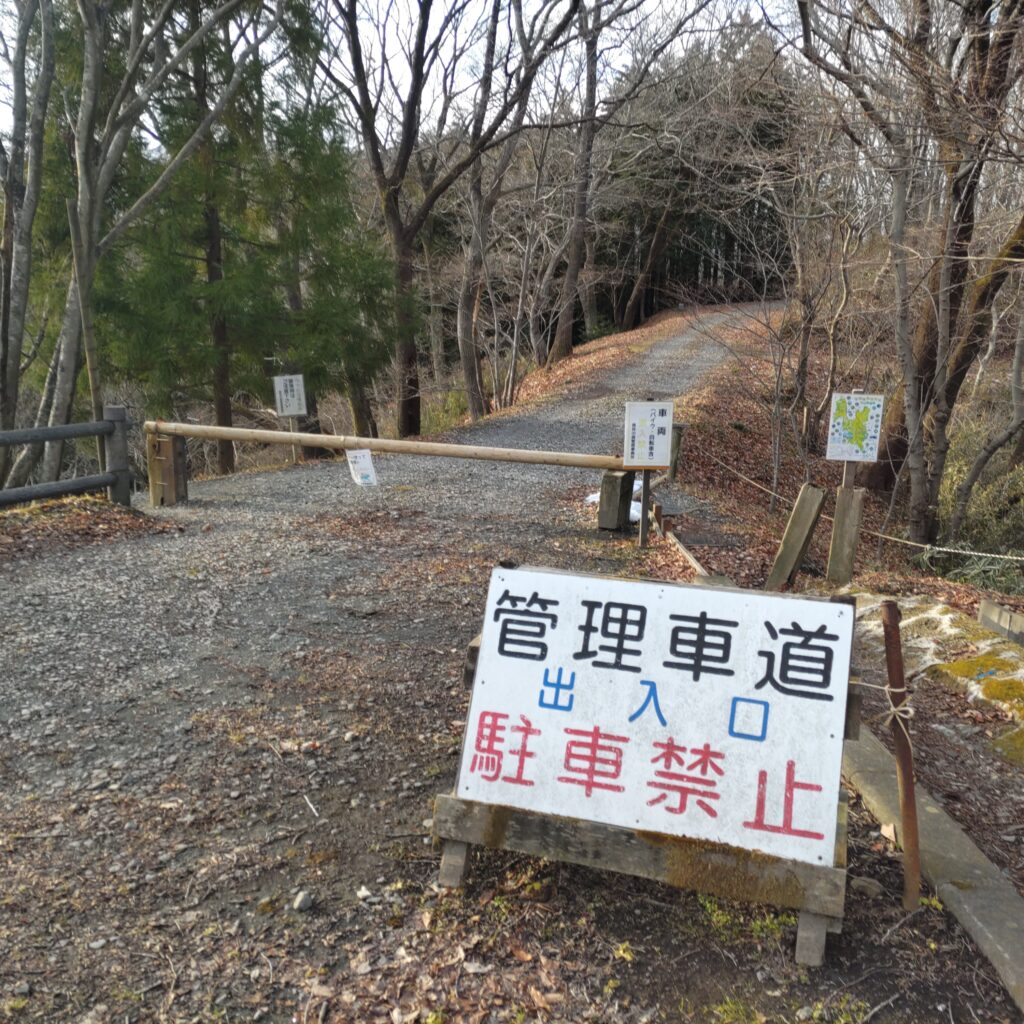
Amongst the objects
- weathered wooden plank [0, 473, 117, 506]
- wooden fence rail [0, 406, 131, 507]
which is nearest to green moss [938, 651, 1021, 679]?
wooden fence rail [0, 406, 131, 507]

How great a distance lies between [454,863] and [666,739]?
786 millimetres

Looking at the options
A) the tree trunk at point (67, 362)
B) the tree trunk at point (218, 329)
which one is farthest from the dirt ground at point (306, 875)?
the tree trunk at point (218, 329)

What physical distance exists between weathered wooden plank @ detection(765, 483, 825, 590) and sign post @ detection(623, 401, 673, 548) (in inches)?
48.9

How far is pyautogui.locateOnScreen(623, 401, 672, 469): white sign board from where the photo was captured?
7008 mm

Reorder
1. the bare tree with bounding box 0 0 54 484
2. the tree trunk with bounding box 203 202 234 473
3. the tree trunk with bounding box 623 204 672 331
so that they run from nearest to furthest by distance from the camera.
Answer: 1. the bare tree with bounding box 0 0 54 484
2. the tree trunk with bounding box 203 202 234 473
3. the tree trunk with bounding box 623 204 672 331

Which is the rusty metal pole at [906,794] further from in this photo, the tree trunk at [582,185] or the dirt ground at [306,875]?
the tree trunk at [582,185]

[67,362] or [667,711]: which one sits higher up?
[67,362]

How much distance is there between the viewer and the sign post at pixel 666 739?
2531 millimetres

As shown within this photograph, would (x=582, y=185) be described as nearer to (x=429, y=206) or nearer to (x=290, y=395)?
(x=429, y=206)

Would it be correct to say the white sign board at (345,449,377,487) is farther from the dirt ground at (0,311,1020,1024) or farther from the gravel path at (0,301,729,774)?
the dirt ground at (0,311,1020,1024)

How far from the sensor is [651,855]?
2.58 metres

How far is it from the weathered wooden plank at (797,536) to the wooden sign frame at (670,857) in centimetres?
354

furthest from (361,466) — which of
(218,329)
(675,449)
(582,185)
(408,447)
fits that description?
(582,185)

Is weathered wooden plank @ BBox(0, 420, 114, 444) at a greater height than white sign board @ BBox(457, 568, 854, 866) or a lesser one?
greater
